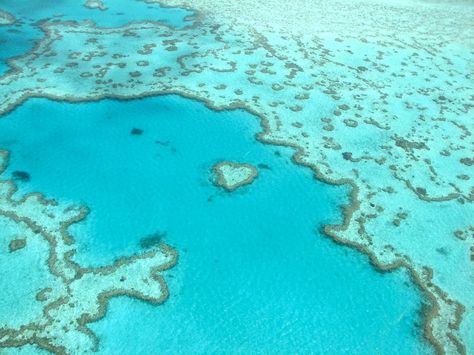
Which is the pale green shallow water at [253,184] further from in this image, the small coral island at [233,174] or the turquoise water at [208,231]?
the small coral island at [233,174]

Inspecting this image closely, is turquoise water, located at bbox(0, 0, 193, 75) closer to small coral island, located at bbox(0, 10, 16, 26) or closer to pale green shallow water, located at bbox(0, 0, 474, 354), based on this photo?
small coral island, located at bbox(0, 10, 16, 26)

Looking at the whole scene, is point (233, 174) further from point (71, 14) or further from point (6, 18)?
point (6, 18)

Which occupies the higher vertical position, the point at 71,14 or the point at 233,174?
the point at 71,14

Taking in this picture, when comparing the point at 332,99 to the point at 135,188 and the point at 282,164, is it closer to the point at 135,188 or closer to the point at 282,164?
the point at 282,164

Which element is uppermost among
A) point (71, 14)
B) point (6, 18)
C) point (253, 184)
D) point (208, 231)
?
point (71, 14)

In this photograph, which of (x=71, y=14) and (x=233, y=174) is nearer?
(x=233, y=174)

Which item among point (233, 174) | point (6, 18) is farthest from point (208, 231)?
point (6, 18)
